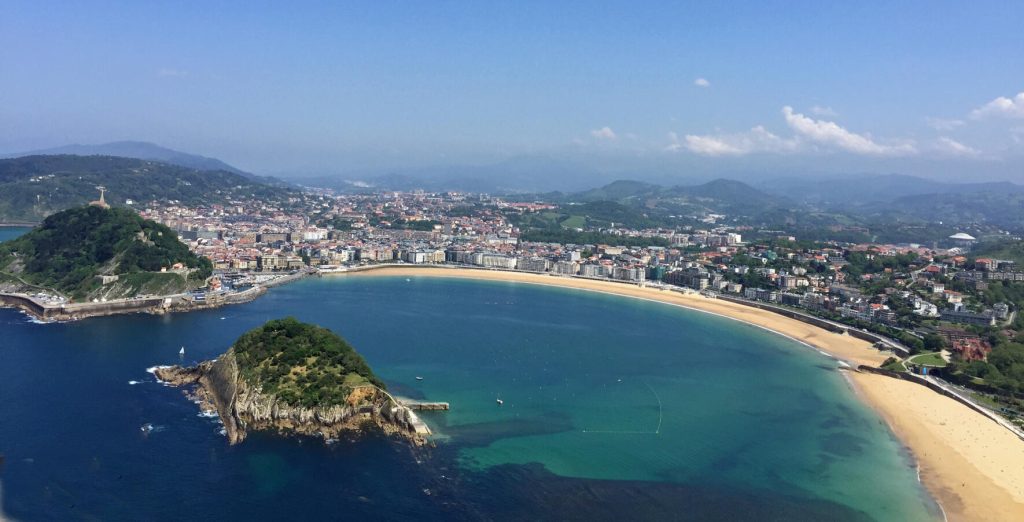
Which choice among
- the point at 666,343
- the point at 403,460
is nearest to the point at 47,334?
the point at 403,460

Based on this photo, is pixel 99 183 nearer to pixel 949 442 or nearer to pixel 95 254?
pixel 95 254

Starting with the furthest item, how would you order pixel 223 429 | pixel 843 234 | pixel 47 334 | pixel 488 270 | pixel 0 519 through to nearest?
pixel 843 234
pixel 488 270
pixel 47 334
pixel 223 429
pixel 0 519

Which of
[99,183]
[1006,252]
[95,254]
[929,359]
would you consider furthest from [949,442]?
[99,183]

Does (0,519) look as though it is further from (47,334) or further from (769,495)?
(47,334)

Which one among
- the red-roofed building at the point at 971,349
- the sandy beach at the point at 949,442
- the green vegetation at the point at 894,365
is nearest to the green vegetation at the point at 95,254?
the sandy beach at the point at 949,442

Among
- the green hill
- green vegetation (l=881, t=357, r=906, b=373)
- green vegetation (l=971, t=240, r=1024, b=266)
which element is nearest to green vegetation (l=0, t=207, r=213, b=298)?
green vegetation (l=881, t=357, r=906, b=373)

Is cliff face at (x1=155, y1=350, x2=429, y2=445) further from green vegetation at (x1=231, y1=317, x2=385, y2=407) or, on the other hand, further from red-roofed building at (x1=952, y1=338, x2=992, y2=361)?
red-roofed building at (x1=952, y1=338, x2=992, y2=361)

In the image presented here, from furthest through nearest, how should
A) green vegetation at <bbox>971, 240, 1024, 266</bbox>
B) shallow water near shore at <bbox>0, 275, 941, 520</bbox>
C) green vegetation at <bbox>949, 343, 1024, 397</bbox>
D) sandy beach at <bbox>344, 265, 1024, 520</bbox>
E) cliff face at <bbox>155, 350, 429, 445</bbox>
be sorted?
green vegetation at <bbox>971, 240, 1024, 266</bbox>, green vegetation at <bbox>949, 343, 1024, 397</bbox>, cliff face at <bbox>155, 350, 429, 445</bbox>, sandy beach at <bbox>344, 265, 1024, 520</bbox>, shallow water near shore at <bbox>0, 275, 941, 520</bbox>
